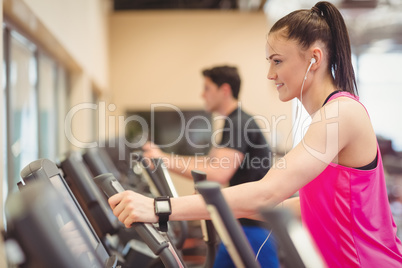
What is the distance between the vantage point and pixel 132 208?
3.02 ft

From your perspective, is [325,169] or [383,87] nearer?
[325,169]

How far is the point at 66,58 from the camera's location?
423cm

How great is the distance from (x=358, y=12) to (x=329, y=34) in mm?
6393

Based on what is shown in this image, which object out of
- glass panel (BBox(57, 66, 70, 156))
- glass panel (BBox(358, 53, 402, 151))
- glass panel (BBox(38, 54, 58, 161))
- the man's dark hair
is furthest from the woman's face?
glass panel (BBox(358, 53, 402, 151))

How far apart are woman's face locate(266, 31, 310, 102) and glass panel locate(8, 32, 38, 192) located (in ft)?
7.35

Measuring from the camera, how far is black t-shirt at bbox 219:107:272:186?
1.98 metres

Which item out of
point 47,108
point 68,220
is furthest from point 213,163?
point 47,108

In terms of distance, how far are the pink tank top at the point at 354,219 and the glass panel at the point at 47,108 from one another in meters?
3.21

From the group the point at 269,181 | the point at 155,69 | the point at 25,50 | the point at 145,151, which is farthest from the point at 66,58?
the point at 269,181

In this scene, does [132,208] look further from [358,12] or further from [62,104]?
[358,12]

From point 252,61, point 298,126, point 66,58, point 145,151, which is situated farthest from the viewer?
point 252,61

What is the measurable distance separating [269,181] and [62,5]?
3.09 metres

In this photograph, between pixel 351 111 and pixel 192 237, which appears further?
pixel 192 237

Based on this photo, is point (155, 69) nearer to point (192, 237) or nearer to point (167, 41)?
point (167, 41)
